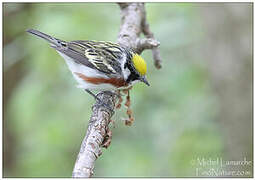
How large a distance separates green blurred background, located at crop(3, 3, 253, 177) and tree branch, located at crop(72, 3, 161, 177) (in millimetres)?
822

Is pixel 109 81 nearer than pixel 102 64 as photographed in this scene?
Yes

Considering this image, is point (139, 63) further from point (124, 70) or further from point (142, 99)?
point (142, 99)

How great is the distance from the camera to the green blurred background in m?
4.84

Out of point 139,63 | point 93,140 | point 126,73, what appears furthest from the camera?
point 126,73

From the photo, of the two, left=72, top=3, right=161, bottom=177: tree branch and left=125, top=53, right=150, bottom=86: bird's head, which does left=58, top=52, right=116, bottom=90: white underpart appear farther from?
left=125, top=53, right=150, bottom=86: bird's head

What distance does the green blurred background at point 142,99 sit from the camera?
15.9 feet

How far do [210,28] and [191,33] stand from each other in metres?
0.33

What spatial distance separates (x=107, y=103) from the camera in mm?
3375

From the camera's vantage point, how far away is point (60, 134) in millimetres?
Result: 5082

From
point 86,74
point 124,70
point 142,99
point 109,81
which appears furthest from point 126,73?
point 142,99

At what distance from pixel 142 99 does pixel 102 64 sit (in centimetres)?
129

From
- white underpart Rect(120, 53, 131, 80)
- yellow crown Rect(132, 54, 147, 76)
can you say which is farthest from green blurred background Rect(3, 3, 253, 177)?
yellow crown Rect(132, 54, 147, 76)

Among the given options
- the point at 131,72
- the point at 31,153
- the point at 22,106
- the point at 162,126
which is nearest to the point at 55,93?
the point at 22,106

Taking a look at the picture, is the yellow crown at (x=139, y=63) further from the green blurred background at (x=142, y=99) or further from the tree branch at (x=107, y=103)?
the green blurred background at (x=142, y=99)
